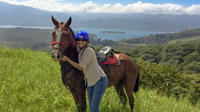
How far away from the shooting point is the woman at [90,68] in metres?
2.86

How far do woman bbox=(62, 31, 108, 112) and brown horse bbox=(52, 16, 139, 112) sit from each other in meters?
0.19

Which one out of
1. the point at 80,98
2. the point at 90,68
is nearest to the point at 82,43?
the point at 90,68

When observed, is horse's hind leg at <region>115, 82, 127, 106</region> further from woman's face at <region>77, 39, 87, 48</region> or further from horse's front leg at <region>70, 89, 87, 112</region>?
woman's face at <region>77, 39, 87, 48</region>

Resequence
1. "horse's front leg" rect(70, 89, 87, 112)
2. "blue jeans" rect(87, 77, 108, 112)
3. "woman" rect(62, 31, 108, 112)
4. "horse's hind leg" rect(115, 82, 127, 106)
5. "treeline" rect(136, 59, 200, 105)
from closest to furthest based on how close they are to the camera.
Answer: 1. "woman" rect(62, 31, 108, 112)
2. "blue jeans" rect(87, 77, 108, 112)
3. "horse's front leg" rect(70, 89, 87, 112)
4. "horse's hind leg" rect(115, 82, 127, 106)
5. "treeline" rect(136, 59, 200, 105)

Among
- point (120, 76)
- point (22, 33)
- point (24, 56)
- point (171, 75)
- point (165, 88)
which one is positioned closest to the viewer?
point (120, 76)

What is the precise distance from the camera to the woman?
286 cm

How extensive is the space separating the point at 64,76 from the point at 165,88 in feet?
23.6

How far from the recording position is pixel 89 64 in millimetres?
2988

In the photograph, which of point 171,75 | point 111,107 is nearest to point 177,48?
point 171,75

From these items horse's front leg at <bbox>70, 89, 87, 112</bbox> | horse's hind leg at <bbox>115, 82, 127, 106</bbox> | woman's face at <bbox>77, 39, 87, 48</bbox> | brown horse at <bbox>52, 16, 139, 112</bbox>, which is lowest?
horse's hind leg at <bbox>115, 82, 127, 106</bbox>

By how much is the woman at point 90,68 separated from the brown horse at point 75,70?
194 millimetres

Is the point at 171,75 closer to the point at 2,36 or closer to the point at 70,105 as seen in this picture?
the point at 70,105

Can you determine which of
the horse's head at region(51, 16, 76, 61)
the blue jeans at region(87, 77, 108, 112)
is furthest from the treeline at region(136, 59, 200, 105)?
the horse's head at region(51, 16, 76, 61)

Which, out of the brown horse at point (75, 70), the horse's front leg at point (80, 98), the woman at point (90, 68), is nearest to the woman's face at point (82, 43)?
the woman at point (90, 68)
